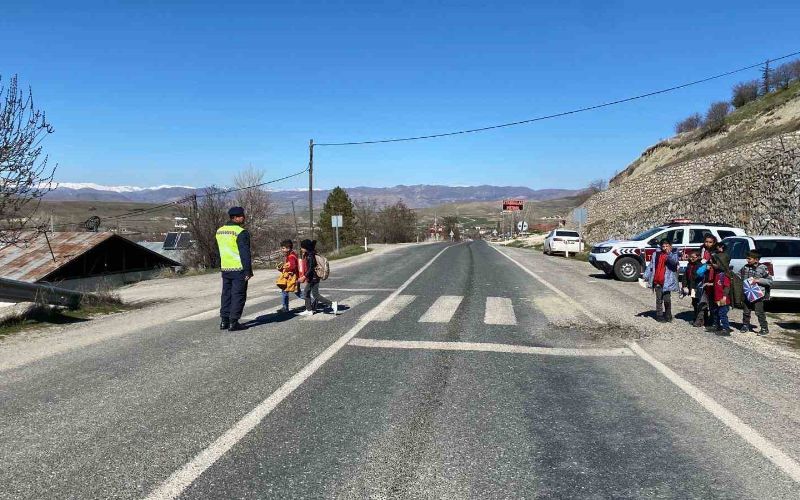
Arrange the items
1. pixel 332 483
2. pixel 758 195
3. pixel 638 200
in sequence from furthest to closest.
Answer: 1. pixel 638 200
2. pixel 758 195
3. pixel 332 483

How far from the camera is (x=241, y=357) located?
6789mm

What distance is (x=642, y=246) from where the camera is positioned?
1762 centimetres

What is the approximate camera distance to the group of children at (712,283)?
870 centimetres

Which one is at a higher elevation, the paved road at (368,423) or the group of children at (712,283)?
the group of children at (712,283)

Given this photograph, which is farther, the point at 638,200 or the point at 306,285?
the point at 638,200

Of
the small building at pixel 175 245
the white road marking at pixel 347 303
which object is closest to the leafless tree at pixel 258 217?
the small building at pixel 175 245

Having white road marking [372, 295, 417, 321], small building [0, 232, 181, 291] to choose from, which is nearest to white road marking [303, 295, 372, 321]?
white road marking [372, 295, 417, 321]

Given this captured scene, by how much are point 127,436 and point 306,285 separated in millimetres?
6072

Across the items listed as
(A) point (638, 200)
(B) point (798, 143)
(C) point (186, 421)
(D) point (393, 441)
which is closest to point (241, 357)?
(C) point (186, 421)

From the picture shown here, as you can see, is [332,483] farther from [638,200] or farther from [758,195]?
[638,200]

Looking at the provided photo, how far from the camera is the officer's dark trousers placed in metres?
8.38

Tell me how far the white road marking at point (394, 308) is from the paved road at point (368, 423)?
173 cm

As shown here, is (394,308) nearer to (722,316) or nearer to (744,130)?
(722,316)

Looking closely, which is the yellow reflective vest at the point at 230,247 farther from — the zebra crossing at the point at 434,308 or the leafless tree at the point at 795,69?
the leafless tree at the point at 795,69
